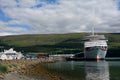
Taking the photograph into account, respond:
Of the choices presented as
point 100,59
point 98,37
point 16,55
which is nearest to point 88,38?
point 98,37

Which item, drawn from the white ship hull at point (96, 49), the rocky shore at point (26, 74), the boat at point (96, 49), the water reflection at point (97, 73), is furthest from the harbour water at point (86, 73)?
the boat at point (96, 49)

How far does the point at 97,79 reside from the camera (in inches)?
2044

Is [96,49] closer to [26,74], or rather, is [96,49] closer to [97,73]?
[97,73]

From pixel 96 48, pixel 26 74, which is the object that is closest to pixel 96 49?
pixel 96 48

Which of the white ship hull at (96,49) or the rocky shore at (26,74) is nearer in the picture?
the rocky shore at (26,74)

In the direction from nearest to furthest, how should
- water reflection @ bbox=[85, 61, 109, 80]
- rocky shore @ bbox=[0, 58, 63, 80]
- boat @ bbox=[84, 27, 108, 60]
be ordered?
rocky shore @ bbox=[0, 58, 63, 80] → water reflection @ bbox=[85, 61, 109, 80] → boat @ bbox=[84, 27, 108, 60]

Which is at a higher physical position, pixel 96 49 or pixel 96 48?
pixel 96 48

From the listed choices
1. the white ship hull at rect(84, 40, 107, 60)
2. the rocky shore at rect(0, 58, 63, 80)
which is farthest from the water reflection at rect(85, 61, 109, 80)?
the white ship hull at rect(84, 40, 107, 60)

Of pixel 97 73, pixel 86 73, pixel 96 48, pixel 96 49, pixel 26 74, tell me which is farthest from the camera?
pixel 96 49

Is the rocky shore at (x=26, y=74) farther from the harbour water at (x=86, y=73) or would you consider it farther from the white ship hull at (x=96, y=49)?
the white ship hull at (x=96, y=49)

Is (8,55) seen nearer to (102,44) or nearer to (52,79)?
(102,44)

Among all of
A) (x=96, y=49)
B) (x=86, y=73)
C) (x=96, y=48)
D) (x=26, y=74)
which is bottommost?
(x=86, y=73)

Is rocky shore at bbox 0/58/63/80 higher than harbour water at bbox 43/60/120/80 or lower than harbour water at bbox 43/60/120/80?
higher

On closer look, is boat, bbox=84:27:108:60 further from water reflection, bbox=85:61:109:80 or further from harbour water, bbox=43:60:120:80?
water reflection, bbox=85:61:109:80
